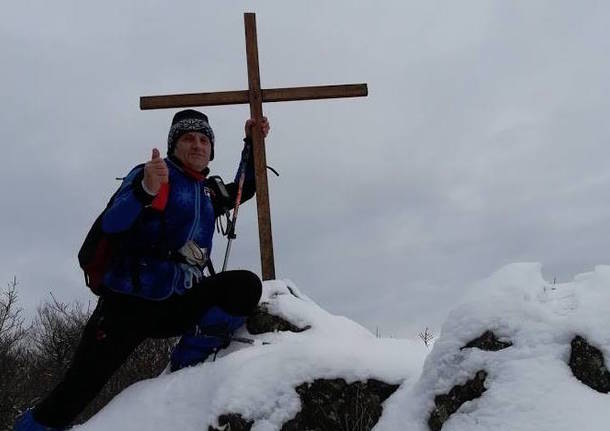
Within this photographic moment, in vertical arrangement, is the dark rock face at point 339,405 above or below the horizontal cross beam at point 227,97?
below

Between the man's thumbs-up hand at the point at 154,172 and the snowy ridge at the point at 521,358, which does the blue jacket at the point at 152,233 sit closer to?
the man's thumbs-up hand at the point at 154,172

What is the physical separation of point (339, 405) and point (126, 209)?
1.90 meters

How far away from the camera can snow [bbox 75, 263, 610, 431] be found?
2.53 metres

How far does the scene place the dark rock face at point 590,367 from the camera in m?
2.64

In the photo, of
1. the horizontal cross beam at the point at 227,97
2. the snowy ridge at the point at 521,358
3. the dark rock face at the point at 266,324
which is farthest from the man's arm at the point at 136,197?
the snowy ridge at the point at 521,358

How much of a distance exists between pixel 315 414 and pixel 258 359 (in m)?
0.51

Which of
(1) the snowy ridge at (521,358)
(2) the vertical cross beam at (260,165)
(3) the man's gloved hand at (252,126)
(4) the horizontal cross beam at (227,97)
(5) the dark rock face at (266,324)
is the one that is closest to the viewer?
(1) the snowy ridge at (521,358)

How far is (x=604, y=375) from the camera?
8.71ft

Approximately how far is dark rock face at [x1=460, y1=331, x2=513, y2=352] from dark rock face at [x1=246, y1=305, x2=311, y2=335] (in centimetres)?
174

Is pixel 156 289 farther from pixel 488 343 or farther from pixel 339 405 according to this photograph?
pixel 488 343

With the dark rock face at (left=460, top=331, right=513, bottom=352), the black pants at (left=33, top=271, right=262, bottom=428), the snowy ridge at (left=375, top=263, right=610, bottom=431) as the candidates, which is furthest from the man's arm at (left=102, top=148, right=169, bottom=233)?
the dark rock face at (left=460, top=331, right=513, bottom=352)

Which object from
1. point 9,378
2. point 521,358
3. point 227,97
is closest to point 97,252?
point 227,97

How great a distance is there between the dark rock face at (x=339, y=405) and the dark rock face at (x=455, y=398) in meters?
0.57

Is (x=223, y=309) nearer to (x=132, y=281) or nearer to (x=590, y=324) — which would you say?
(x=132, y=281)
